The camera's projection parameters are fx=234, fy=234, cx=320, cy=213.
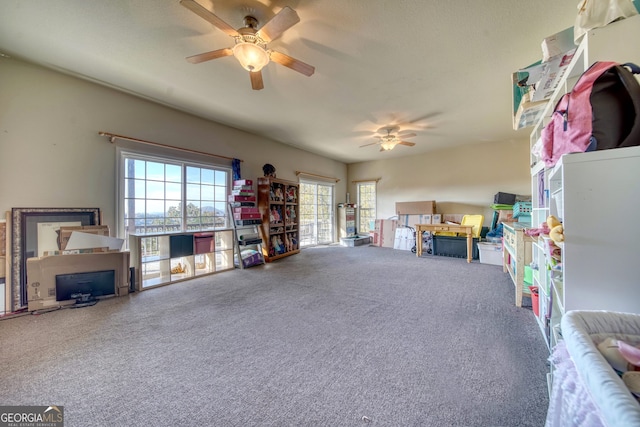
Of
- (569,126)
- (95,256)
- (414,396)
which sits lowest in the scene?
(414,396)

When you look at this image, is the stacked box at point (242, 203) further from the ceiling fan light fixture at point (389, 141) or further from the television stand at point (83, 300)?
the ceiling fan light fixture at point (389, 141)

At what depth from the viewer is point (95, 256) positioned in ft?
8.66

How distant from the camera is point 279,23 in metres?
1.68

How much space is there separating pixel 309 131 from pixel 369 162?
317 cm

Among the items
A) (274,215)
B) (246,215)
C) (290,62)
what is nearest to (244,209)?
(246,215)

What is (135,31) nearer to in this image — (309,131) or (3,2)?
(3,2)

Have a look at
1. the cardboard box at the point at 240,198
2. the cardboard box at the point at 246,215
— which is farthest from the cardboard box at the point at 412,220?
the cardboard box at the point at 240,198

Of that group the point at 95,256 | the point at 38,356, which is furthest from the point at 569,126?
the point at 95,256

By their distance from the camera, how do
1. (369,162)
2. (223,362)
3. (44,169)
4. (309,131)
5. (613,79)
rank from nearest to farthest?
1. (613,79)
2. (223,362)
3. (44,169)
4. (309,131)
5. (369,162)

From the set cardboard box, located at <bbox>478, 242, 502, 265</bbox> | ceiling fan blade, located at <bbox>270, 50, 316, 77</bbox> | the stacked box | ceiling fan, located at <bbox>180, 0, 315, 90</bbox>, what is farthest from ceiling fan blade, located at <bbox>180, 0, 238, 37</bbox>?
cardboard box, located at <bbox>478, 242, 502, 265</bbox>

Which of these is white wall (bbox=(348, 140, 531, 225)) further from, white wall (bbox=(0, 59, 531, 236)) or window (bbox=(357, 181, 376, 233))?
white wall (bbox=(0, 59, 531, 236))

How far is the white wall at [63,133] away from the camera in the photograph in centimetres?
242

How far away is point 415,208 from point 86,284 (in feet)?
20.9

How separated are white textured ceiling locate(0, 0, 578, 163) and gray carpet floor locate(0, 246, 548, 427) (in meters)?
2.54
